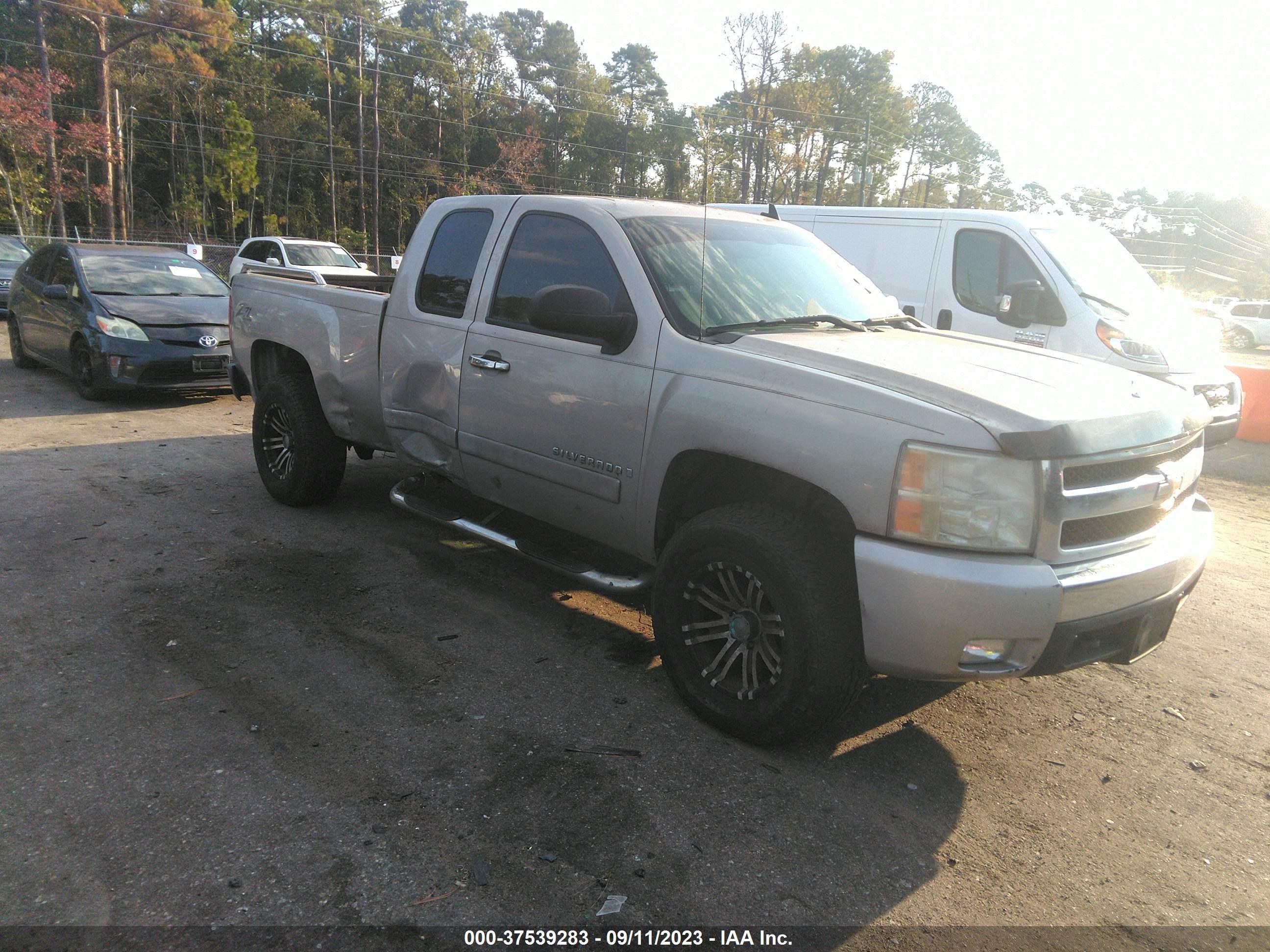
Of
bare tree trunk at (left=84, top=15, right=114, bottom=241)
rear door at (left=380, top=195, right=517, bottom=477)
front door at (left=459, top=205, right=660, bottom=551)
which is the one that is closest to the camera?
front door at (left=459, top=205, right=660, bottom=551)

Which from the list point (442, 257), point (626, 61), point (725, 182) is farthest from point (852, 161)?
point (442, 257)

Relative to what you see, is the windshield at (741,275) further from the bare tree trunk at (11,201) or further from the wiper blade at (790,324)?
the bare tree trunk at (11,201)

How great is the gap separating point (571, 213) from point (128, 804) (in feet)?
9.87

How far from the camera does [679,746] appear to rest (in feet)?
11.0

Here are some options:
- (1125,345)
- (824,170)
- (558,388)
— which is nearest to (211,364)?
(558,388)

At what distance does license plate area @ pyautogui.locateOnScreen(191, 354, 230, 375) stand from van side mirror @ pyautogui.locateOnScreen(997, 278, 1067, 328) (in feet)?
25.7

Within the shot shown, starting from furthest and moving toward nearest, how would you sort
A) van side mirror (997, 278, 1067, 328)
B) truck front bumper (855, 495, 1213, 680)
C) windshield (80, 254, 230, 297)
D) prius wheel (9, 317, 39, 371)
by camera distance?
prius wheel (9, 317, 39, 371) → windshield (80, 254, 230, 297) → van side mirror (997, 278, 1067, 328) → truck front bumper (855, 495, 1213, 680)

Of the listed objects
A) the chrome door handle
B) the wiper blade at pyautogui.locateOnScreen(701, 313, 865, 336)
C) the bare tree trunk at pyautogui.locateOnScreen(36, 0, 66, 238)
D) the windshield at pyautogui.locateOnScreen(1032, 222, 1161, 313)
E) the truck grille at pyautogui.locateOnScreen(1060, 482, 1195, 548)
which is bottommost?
the truck grille at pyautogui.locateOnScreen(1060, 482, 1195, 548)

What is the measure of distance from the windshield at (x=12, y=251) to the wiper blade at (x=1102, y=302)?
1940 cm

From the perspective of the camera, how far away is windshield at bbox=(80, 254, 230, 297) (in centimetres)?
1020

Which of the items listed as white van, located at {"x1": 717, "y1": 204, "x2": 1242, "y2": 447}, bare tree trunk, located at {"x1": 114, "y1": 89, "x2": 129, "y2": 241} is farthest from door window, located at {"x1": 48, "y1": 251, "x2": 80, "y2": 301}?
bare tree trunk, located at {"x1": 114, "y1": 89, "x2": 129, "y2": 241}

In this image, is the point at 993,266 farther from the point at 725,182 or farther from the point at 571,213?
the point at 725,182

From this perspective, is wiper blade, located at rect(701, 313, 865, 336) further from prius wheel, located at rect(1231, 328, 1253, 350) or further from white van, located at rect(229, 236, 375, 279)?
prius wheel, located at rect(1231, 328, 1253, 350)

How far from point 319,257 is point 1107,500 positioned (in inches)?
720
